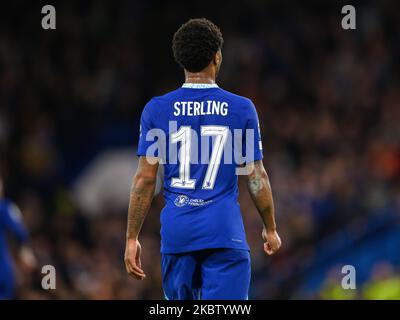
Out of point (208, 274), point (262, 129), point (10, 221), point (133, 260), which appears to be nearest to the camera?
point (208, 274)

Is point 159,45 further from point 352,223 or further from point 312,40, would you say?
point 352,223

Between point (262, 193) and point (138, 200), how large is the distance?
703 millimetres

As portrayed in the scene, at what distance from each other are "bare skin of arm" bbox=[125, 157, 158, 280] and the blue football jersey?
0.09 meters

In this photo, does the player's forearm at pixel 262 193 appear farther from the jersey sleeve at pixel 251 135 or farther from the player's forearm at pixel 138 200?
the player's forearm at pixel 138 200

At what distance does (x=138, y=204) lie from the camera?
6238 mm

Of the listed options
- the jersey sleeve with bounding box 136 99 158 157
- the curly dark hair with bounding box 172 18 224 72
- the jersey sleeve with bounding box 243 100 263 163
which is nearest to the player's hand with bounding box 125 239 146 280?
the jersey sleeve with bounding box 136 99 158 157

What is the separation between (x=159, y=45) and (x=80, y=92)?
1.47 metres

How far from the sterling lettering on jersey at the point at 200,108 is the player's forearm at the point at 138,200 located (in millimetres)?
426

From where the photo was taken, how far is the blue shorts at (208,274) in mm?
6008

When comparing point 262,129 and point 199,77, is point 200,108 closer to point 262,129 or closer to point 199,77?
point 199,77

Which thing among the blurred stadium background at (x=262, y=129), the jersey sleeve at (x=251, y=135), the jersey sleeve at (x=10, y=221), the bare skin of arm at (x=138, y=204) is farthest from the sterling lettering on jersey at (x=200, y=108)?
the blurred stadium background at (x=262, y=129)

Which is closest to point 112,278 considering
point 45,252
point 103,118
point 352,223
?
point 45,252

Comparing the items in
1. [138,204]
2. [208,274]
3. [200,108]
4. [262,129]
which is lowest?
[262,129]

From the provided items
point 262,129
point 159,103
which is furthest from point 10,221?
point 262,129
